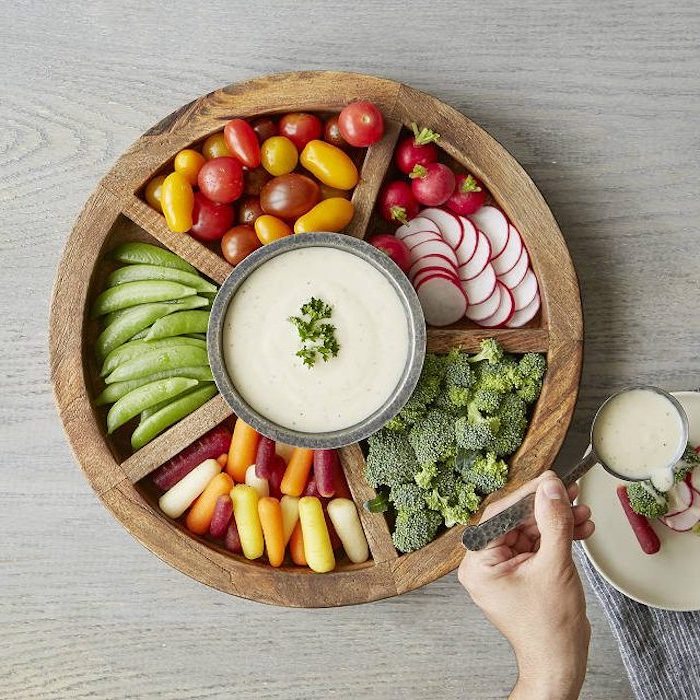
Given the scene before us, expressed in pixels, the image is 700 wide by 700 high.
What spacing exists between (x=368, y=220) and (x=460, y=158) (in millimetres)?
348

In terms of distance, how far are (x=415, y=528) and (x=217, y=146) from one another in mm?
1347

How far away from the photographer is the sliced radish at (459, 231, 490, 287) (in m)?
2.70

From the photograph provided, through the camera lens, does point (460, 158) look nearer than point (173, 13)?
Yes

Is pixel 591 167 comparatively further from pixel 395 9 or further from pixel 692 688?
pixel 692 688

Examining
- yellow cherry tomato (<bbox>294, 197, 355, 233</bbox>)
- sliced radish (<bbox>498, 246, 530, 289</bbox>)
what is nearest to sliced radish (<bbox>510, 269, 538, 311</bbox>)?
sliced radish (<bbox>498, 246, 530, 289</bbox>)

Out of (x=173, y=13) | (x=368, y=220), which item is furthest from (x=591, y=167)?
(x=173, y=13)

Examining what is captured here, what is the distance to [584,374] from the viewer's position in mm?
2922

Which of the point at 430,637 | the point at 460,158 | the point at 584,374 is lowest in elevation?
the point at 430,637

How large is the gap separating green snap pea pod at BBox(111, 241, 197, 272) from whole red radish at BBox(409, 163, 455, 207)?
763 mm

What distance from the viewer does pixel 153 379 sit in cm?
271

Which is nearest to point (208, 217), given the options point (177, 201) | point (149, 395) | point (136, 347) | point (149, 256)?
point (177, 201)

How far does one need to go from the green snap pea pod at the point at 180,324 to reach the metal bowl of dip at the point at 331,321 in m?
0.19

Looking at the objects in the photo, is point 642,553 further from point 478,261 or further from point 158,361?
point 158,361

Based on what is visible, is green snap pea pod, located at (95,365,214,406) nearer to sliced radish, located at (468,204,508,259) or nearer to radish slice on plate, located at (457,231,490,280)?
radish slice on plate, located at (457,231,490,280)
